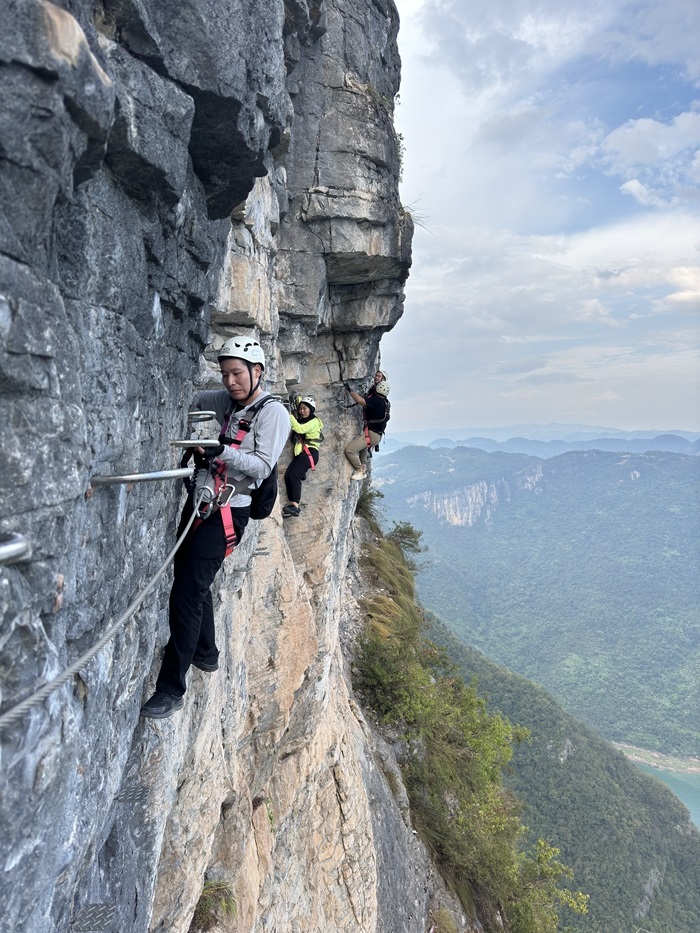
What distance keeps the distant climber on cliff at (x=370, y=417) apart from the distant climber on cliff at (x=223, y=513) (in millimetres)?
7272

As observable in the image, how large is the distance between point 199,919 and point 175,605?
481 centimetres

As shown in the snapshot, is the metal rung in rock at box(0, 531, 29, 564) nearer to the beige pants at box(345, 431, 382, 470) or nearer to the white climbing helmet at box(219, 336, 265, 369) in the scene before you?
the white climbing helmet at box(219, 336, 265, 369)

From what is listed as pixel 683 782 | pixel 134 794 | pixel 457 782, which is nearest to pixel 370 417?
pixel 134 794

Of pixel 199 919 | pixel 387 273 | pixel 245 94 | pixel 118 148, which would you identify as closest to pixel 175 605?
pixel 118 148

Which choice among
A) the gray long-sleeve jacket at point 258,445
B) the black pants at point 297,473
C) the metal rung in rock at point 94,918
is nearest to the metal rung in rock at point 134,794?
the metal rung in rock at point 94,918

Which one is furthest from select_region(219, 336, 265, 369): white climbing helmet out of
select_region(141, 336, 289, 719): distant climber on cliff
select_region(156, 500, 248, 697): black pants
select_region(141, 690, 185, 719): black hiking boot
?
select_region(141, 690, 185, 719): black hiking boot

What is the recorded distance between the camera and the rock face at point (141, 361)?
2.42 m

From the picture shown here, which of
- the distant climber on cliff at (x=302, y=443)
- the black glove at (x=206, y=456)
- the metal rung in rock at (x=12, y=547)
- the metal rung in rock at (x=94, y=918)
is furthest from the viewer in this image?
the distant climber on cliff at (x=302, y=443)

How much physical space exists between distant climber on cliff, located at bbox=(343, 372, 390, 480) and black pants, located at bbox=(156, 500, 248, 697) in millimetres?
7568

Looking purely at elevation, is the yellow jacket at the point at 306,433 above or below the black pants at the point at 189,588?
above

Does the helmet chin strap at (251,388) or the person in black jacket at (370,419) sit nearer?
the helmet chin strap at (251,388)

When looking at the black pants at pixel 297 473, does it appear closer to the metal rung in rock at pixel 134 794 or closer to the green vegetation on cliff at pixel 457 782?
the metal rung in rock at pixel 134 794

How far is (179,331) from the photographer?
454cm

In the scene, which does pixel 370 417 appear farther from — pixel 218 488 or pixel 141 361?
pixel 141 361
